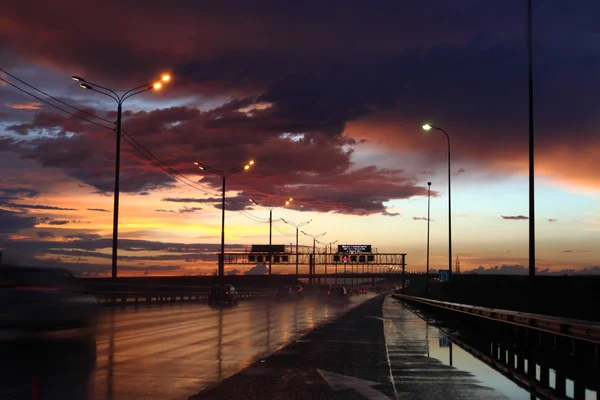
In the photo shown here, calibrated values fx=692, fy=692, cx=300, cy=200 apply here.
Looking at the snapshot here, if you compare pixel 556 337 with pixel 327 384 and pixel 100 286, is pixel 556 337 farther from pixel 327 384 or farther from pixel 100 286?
pixel 100 286

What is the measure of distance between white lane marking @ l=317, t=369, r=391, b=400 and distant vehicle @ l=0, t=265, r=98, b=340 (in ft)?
23.3

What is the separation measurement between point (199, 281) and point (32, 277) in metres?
104

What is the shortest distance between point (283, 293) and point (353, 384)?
2806 inches

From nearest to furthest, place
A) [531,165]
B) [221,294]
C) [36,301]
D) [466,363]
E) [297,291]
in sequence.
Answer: [466,363], [36,301], [531,165], [221,294], [297,291]

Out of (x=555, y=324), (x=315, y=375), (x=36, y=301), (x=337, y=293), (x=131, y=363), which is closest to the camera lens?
(x=315, y=375)

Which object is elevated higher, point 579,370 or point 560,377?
point 579,370

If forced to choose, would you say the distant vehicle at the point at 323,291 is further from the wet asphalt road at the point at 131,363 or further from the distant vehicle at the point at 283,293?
the wet asphalt road at the point at 131,363

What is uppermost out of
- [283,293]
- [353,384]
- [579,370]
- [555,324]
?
[555,324]

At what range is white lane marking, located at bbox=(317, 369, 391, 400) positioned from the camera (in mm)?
10477

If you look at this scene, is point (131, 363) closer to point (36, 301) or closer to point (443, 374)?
point (36, 301)

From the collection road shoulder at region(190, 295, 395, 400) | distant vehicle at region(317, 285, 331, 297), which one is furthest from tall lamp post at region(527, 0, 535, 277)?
distant vehicle at region(317, 285, 331, 297)

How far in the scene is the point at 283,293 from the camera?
270 feet

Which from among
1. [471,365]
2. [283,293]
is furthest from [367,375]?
[283,293]

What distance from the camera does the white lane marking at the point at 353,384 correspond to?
1048 cm
